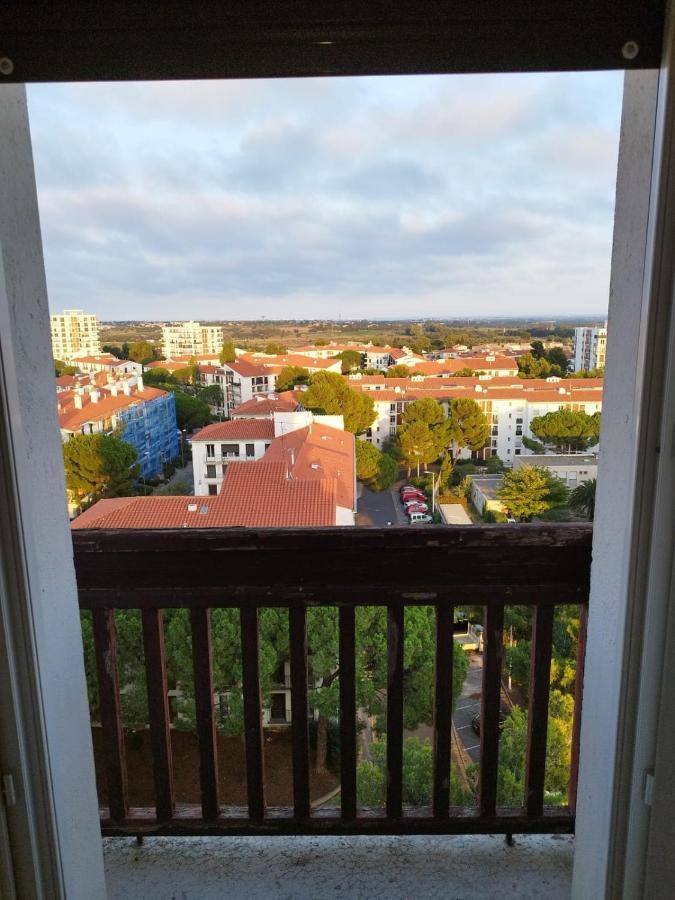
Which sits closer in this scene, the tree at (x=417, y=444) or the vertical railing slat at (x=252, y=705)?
the tree at (x=417, y=444)

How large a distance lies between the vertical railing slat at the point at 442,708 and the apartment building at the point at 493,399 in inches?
18.0

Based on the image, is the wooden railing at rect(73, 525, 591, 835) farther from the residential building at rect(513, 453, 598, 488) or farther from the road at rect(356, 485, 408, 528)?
the residential building at rect(513, 453, 598, 488)

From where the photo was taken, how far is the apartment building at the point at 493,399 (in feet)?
4.09

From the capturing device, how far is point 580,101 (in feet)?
3.67

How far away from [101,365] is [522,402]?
0.94m

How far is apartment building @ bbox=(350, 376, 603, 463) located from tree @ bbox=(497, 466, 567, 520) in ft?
0.20

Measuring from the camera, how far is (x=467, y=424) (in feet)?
4.07

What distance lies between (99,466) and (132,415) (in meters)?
0.14

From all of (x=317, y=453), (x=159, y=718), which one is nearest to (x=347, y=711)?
(x=159, y=718)

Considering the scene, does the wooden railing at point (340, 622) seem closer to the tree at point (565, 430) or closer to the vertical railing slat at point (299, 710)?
the vertical railing slat at point (299, 710)

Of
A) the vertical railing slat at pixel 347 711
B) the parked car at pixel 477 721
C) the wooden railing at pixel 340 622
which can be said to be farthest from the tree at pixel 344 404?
the parked car at pixel 477 721

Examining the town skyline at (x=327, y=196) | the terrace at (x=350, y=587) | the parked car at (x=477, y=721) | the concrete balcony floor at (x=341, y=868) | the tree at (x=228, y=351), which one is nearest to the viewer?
the terrace at (x=350, y=587)

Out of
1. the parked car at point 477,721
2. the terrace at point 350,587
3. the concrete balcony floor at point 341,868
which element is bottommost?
the concrete balcony floor at point 341,868

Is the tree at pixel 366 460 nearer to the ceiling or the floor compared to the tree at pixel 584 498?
nearer to the ceiling
